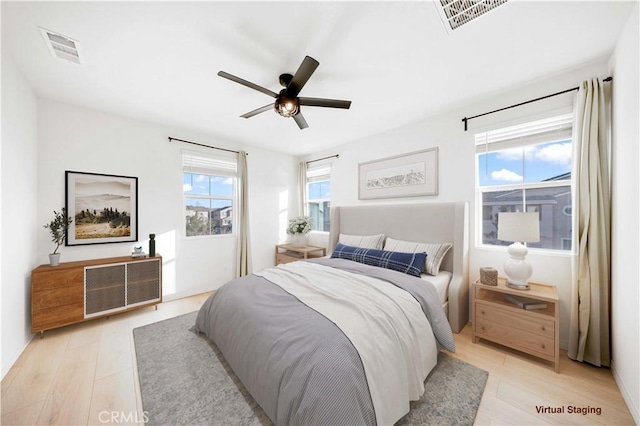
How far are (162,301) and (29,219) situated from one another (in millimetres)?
1645

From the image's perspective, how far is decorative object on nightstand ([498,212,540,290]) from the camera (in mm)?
1945

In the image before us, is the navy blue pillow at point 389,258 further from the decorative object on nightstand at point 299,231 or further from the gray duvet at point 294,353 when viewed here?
the decorative object on nightstand at point 299,231

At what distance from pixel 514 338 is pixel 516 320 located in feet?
0.53

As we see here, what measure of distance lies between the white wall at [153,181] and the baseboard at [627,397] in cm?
433

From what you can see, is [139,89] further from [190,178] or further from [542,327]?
[542,327]

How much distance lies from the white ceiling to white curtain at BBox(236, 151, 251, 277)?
54.7 inches

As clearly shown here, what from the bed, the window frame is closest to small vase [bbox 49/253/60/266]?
the bed

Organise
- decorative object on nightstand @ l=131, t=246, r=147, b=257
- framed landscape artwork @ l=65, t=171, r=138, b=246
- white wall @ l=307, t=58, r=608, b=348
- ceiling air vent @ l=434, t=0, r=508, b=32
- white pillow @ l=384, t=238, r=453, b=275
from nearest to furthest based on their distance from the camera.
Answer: ceiling air vent @ l=434, t=0, r=508, b=32, white wall @ l=307, t=58, r=608, b=348, white pillow @ l=384, t=238, r=453, b=275, framed landscape artwork @ l=65, t=171, r=138, b=246, decorative object on nightstand @ l=131, t=246, r=147, b=257

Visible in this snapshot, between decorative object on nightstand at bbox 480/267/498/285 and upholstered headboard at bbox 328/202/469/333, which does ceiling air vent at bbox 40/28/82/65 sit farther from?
decorative object on nightstand at bbox 480/267/498/285

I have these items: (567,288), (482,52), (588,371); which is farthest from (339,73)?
(588,371)

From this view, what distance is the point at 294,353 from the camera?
131 centimetres

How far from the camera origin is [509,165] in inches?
99.5

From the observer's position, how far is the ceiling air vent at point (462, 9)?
140 centimetres

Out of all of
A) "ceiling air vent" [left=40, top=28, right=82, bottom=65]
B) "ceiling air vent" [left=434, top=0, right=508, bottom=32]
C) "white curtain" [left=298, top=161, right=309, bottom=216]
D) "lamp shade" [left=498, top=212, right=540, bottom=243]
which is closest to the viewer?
"ceiling air vent" [left=434, top=0, right=508, bottom=32]
